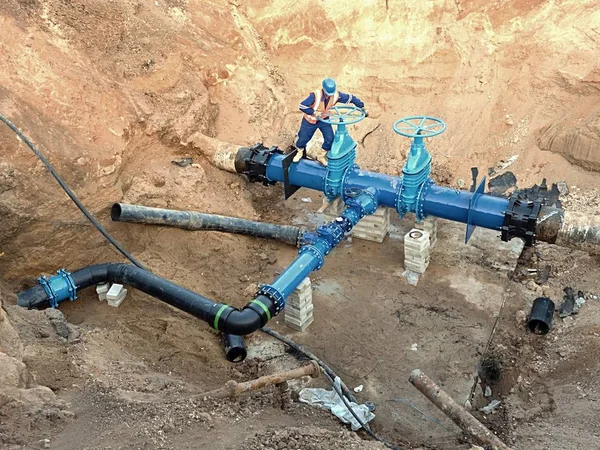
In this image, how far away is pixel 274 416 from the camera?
536 centimetres

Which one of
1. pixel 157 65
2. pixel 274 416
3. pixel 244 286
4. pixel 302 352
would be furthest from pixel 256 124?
pixel 274 416

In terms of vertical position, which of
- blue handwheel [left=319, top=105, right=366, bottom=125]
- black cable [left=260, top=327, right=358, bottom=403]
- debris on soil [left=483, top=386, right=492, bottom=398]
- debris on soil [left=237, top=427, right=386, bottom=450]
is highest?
blue handwheel [left=319, top=105, right=366, bottom=125]

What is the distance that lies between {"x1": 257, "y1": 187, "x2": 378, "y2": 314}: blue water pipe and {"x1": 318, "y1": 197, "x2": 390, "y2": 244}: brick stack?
71cm

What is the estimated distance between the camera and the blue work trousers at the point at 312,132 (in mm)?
8766

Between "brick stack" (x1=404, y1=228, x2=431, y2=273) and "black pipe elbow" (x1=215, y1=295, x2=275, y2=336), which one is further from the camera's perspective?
"brick stack" (x1=404, y1=228, x2=431, y2=273)

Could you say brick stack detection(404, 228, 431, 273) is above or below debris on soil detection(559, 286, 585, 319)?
above

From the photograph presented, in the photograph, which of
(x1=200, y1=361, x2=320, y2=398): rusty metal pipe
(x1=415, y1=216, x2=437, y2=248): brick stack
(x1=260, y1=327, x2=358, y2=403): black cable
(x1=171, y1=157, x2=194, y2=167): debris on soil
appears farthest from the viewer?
(x1=171, y1=157, x2=194, y2=167): debris on soil

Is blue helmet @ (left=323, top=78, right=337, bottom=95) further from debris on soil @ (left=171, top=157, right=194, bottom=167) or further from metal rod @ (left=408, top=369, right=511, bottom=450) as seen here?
metal rod @ (left=408, top=369, right=511, bottom=450)

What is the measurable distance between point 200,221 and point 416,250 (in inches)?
115

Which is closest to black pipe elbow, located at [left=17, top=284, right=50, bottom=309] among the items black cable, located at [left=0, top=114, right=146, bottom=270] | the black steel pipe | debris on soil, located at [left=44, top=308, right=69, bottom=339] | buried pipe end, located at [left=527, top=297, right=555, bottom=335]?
the black steel pipe

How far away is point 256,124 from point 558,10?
5464mm

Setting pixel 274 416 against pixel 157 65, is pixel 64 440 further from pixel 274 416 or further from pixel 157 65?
pixel 157 65

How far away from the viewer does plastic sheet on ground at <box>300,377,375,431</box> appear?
6.04 metres

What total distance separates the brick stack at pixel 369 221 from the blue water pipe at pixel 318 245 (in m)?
0.71
